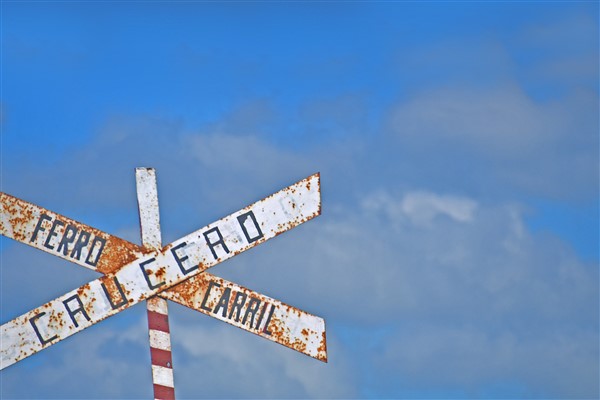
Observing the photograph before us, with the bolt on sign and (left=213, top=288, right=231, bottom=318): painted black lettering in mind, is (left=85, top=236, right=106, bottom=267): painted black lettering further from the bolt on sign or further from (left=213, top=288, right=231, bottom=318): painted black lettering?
(left=213, top=288, right=231, bottom=318): painted black lettering

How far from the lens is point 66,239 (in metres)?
9.30

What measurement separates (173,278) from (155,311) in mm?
399

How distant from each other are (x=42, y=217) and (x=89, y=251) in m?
0.62

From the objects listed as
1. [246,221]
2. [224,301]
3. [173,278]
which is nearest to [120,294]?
[173,278]

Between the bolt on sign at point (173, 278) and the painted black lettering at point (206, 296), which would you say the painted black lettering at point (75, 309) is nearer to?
the bolt on sign at point (173, 278)

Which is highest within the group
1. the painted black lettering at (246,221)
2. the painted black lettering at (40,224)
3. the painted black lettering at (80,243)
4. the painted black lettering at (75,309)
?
the painted black lettering at (246,221)

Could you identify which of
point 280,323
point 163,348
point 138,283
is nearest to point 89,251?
point 138,283

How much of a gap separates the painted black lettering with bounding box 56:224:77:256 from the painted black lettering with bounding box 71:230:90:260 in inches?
2.4

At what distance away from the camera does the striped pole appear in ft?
30.6

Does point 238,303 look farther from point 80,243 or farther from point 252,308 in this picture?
point 80,243

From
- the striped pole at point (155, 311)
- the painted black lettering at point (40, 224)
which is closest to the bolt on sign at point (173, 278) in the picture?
the painted black lettering at point (40, 224)

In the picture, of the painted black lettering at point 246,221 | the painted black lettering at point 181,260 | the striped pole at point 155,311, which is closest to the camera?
the painted black lettering at point 246,221

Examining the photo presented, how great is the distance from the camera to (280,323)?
9172 mm

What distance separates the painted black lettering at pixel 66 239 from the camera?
9.29 meters
